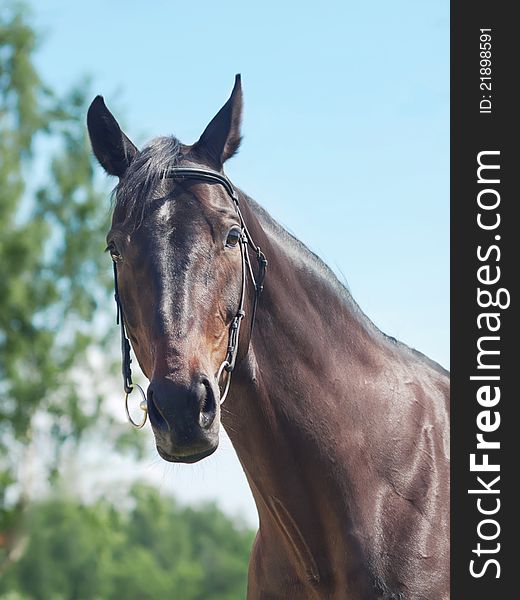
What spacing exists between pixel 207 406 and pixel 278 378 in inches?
27.0

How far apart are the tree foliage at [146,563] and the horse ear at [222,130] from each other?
26.0 m

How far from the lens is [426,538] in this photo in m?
4.03

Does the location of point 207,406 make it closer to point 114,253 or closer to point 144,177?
point 114,253

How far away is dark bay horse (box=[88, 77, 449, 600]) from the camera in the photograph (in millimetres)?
3652

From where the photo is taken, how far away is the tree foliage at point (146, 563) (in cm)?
4938

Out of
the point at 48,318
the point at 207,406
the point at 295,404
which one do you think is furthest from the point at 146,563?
the point at 207,406

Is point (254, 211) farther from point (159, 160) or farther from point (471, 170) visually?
point (471, 170)

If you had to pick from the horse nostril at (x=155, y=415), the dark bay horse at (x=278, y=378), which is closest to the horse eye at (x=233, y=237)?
the dark bay horse at (x=278, y=378)

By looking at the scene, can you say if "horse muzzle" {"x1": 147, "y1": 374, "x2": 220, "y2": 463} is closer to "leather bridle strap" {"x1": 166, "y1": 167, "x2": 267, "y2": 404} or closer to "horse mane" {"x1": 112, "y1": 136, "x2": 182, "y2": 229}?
"leather bridle strap" {"x1": 166, "y1": 167, "x2": 267, "y2": 404}

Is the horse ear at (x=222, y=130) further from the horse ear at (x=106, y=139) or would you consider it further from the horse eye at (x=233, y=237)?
the horse eye at (x=233, y=237)

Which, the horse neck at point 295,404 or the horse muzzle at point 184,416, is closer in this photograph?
the horse muzzle at point 184,416

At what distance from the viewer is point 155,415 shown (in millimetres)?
3432

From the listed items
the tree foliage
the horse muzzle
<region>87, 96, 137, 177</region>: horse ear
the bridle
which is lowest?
the tree foliage

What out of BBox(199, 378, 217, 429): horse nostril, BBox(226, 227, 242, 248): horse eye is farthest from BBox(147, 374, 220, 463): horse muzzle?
BBox(226, 227, 242, 248): horse eye
